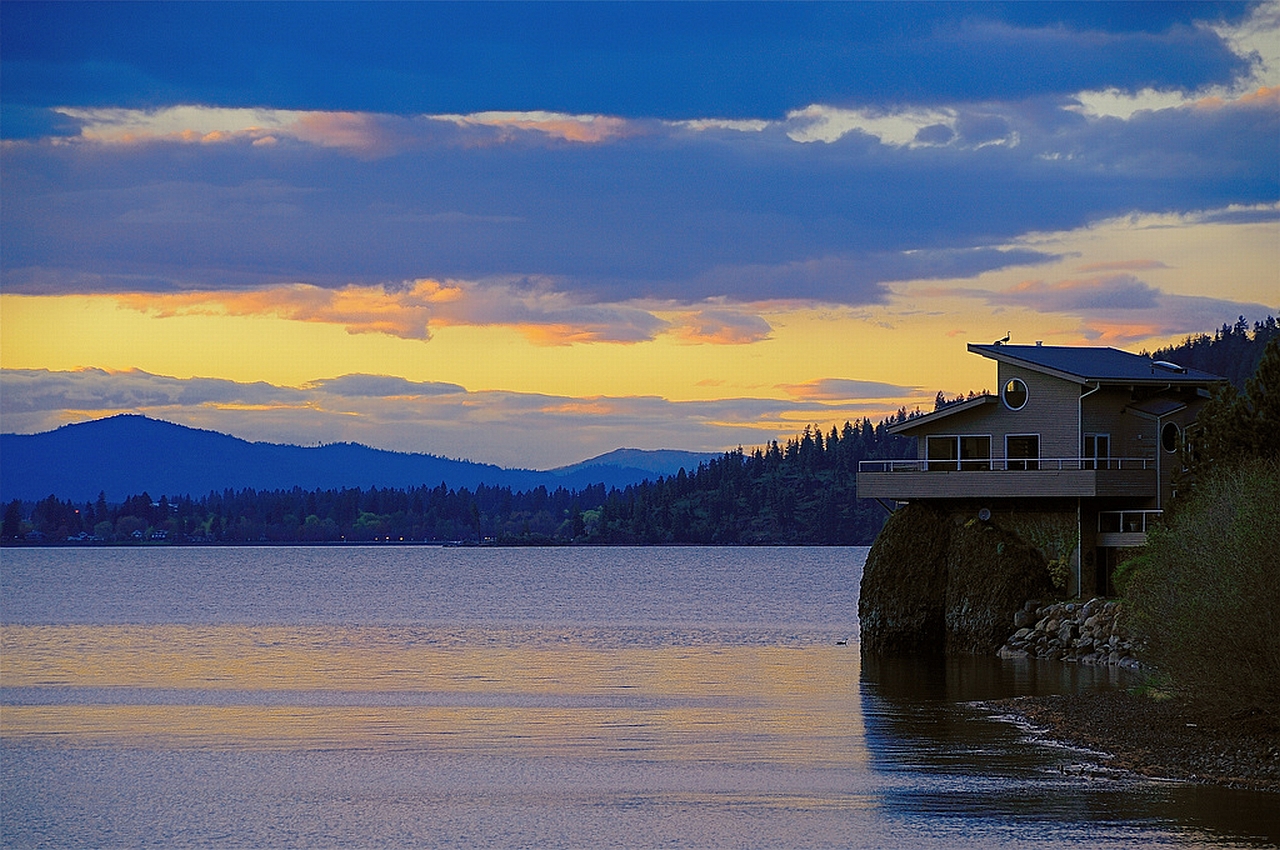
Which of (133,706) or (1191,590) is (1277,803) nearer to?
(1191,590)

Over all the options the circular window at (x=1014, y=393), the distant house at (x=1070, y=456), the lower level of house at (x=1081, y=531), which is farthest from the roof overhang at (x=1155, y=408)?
the circular window at (x=1014, y=393)

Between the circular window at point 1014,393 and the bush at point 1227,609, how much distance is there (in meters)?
21.3

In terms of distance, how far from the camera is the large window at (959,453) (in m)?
52.9

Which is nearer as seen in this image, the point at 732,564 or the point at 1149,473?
the point at 1149,473

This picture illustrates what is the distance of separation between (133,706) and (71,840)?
16615 mm

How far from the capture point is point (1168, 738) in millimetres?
29641

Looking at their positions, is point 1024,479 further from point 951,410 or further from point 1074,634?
point 1074,634

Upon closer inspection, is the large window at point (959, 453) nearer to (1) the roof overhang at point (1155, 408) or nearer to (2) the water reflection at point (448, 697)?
(1) the roof overhang at point (1155, 408)

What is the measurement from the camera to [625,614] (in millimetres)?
85688

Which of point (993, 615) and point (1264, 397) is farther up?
point (1264, 397)

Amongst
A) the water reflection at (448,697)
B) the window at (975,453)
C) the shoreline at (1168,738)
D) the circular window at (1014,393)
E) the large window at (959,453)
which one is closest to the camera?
the shoreline at (1168,738)

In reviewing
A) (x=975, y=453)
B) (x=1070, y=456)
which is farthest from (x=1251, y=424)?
(x=975, y=453)

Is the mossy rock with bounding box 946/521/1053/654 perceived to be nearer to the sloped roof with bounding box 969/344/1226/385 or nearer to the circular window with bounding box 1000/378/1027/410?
the circular window with bounding box 1000/378/1027/410

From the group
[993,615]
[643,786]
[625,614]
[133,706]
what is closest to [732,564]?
[625,614]
